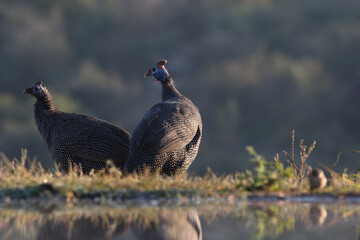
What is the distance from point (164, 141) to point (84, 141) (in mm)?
1439

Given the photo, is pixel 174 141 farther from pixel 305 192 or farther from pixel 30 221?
pixel 30 221

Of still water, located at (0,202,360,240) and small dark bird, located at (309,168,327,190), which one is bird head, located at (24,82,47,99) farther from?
small dark bird, located at (309,168,327,190)

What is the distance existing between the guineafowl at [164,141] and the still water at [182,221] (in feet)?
6.58

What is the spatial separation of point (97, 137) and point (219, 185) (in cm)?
262

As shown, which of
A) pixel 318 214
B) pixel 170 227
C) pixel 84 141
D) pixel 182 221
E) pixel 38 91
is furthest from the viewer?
pixel 38 91

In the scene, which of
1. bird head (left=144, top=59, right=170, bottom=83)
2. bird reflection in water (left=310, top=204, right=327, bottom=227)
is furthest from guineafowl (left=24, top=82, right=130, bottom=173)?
bird reflection in water (left=310, top=204, right=327, bottom=227)

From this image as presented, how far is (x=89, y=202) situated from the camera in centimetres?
582

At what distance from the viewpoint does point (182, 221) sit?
15.7 feet


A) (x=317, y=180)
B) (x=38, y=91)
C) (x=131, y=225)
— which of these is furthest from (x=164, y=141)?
(x=131, y=225)

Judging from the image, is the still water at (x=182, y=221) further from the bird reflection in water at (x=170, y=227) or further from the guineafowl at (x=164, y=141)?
the guineafowl at (x=164, y=141)

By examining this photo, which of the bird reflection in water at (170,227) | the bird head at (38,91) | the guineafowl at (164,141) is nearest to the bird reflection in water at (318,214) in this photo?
the bird reflection in water at (170,227)

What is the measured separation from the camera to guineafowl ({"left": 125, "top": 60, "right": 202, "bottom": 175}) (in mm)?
7621

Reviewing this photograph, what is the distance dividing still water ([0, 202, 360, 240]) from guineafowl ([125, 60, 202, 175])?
6.58 ft

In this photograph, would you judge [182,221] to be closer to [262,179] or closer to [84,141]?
[262,179]
